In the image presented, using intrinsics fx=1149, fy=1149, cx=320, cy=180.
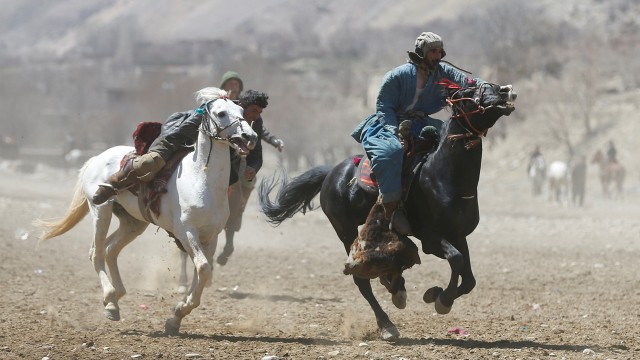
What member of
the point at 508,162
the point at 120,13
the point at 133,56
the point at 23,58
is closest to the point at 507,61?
the point at 508,162

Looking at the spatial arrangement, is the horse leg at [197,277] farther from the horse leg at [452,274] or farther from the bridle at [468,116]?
the bridle at [468,116]

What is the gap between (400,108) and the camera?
9391mm

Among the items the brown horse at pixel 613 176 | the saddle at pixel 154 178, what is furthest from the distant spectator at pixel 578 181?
the saddle at pixel 154 178

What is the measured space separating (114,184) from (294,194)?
167 centimetres

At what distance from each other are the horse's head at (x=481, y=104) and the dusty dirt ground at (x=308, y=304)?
5.58 ft

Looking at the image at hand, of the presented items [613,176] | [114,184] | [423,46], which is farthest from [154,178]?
[613,176]

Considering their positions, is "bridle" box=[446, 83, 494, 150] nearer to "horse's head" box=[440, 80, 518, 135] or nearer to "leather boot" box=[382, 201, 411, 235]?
"horse's head" box=[440, 80, 518, 135]

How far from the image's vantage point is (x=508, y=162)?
172 feet

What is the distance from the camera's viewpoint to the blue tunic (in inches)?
354

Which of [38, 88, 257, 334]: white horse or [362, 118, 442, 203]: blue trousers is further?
[38, 88, 257, 334]: white horse

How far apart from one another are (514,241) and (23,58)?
496ft

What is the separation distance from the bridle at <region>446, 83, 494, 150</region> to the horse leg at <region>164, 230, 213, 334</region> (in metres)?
2.23

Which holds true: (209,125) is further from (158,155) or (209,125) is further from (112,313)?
(112,313)

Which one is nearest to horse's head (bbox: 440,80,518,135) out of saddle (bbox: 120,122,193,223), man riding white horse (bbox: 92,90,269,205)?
man riding white horse (bbox: 92,90,269,205)
